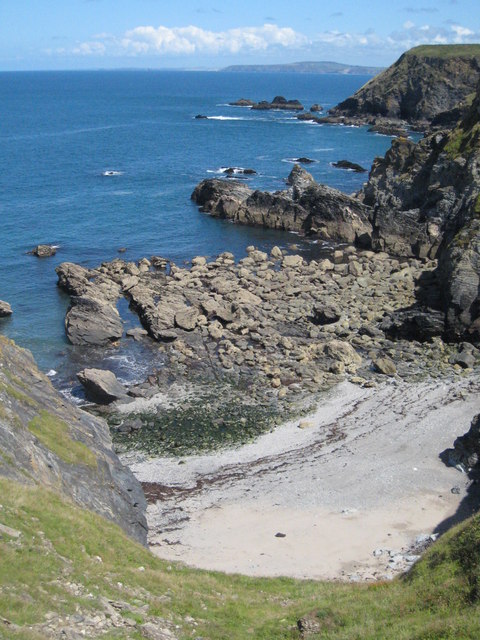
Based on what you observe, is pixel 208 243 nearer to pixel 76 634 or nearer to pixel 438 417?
pixel 438 417

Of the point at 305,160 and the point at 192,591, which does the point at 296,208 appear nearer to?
the point at 305,160

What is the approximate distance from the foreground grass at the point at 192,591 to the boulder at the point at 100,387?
21.5 meters

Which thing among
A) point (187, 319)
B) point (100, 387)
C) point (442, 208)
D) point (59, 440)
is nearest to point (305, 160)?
point (442, 208)

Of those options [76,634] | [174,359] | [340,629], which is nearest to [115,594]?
[76,634]

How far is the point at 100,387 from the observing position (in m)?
51.0

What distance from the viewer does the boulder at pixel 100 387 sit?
168 ft

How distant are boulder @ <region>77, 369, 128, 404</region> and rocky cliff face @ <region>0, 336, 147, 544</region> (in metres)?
9.17

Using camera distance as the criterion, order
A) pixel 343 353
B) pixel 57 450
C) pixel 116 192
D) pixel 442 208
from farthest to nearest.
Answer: pixel 116 192 → pixel 442 208 → pixel 343 353 → pixel 57 450

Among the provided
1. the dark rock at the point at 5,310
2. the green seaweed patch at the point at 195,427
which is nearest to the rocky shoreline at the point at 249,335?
the green seaweed patch at the point at 195,427

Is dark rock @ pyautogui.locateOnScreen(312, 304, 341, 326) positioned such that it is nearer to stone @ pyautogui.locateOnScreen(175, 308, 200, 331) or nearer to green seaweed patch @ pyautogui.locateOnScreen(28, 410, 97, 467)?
stone @ pyautogui.locateOnScreen(175, 308, 200, 331)

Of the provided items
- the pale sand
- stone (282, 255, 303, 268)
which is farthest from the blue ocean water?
the pale sand

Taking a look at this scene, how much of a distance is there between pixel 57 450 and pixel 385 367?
29789 millimetres

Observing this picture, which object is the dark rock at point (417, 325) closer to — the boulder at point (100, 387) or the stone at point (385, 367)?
the stone at point (385, 367)

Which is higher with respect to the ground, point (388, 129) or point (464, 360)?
point (388, 129)
